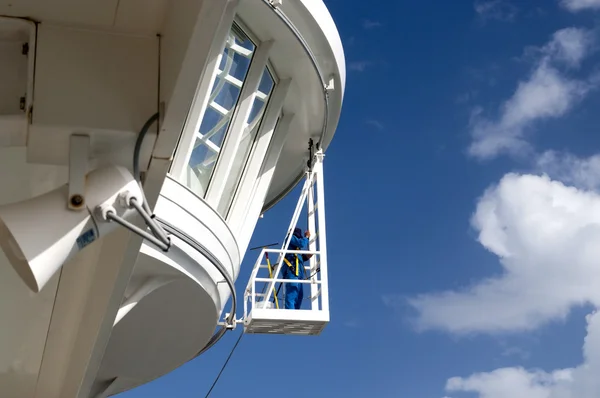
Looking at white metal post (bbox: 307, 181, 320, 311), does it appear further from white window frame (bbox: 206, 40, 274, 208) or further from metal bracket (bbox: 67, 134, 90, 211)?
metal bracket (bbox: 67, 134, 90, 211)

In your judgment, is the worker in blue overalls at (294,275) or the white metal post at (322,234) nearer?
the white metal post at (322,234)

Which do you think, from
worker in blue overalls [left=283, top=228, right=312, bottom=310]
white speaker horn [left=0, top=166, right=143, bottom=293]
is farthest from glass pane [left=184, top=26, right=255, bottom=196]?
white speaker horn [left=0, top=166, right=143, bottom=293]

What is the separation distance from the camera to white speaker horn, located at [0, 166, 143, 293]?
312 centimetres

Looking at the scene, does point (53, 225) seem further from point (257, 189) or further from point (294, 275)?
point (294, 275)

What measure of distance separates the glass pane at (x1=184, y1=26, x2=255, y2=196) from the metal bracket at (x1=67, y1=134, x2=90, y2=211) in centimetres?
494

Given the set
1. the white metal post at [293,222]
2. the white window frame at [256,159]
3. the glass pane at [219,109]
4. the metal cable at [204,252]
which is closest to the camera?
the metal cable at [204,252]

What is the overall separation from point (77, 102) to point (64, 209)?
1.91ft

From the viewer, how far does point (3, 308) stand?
621 cm

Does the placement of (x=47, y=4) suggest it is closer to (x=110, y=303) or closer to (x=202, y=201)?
(x=110, y=303)

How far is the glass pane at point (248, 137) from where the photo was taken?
9.26 metres

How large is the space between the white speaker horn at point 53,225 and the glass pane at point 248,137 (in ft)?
19.0

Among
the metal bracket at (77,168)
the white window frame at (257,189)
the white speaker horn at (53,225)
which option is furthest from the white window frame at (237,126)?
the white speaker horn at (53,225)

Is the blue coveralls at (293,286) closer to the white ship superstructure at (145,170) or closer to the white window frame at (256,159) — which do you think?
the white ship superstructure at (145,170)

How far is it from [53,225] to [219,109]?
577cm
